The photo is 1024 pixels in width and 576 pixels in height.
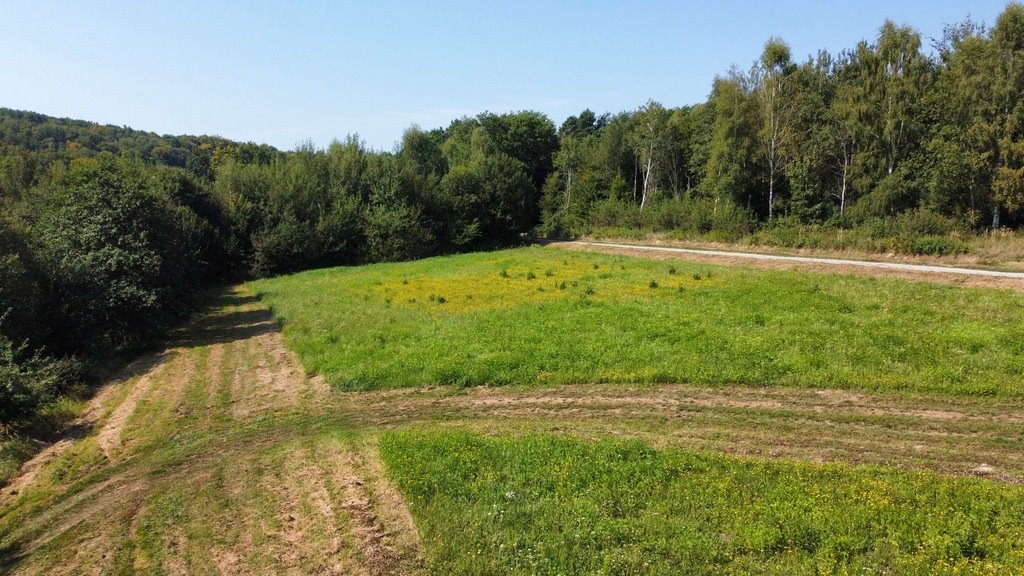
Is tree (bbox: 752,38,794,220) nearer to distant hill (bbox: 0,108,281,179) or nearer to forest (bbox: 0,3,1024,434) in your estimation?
forest (bbox: 0,3,1024,434)

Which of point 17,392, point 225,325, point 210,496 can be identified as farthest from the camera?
point 225,325

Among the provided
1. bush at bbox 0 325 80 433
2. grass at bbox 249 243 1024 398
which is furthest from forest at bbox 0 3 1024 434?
grass at bbox 249 243 1024 398

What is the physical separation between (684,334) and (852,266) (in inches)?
708

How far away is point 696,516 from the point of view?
780cm

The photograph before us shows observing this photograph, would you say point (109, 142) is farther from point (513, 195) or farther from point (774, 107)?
point (774, 107)

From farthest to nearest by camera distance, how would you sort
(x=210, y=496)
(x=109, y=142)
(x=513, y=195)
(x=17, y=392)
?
(x=109, y=142) < (x=513, y=195) < (x=17, y=392) < (x=210, y=496)

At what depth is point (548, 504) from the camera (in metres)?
8.39

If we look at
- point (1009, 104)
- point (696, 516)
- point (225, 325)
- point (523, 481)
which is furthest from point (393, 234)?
point (696, 516)

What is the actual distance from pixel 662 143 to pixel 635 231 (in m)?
17.9

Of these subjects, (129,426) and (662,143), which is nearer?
(129,426)

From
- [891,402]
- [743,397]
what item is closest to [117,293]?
[743,397]

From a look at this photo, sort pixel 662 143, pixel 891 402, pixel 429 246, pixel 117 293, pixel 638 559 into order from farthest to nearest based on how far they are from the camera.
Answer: pixel 662 143, pixel 429 246, pixel 117 293, pixel 891 402, pixel 638 559

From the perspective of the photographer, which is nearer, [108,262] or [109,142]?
[108,262]

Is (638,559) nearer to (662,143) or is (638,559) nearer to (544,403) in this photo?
(544,403)
